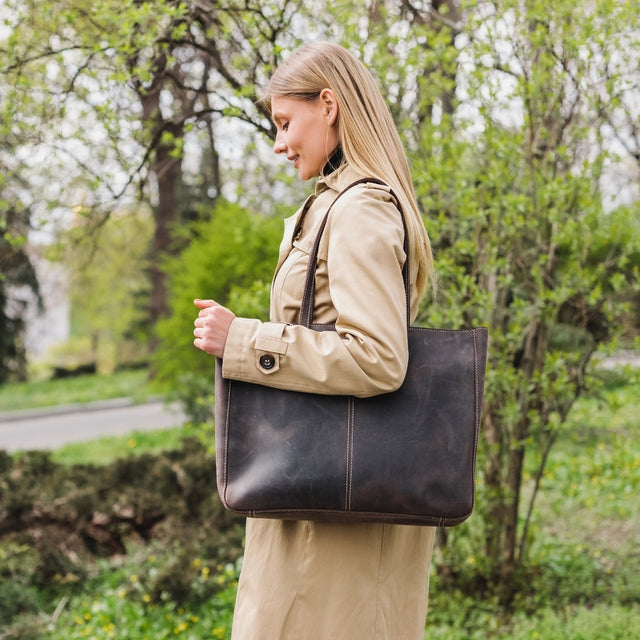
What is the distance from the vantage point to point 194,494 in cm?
532

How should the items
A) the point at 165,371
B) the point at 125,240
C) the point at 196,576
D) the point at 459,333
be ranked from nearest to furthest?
the point at 459,333, the point at 196,576, the point at 165,371, the point at 125,240

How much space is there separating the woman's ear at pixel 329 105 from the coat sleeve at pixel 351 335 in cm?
23

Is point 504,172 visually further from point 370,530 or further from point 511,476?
point 370,530

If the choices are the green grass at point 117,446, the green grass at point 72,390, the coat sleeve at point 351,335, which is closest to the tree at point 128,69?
the coat sleeve at point 351,335

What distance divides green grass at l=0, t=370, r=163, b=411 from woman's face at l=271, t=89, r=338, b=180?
11.8 m

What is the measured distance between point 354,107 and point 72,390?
1849 centimetres

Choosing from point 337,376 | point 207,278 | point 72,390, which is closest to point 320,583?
point 337,376

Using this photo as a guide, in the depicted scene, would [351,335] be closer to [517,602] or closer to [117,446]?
[517,602]

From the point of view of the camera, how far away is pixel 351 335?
1.54 metres

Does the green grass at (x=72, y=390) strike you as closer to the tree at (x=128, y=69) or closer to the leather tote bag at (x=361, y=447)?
the tree at (x=128, y=69)

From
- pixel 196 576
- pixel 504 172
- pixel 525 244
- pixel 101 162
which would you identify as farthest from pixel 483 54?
pixel 196 576

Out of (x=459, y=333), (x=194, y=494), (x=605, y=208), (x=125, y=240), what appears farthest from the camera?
(x=125, y=240)

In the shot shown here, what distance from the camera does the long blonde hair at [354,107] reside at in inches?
67.5

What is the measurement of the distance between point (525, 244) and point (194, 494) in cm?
278
